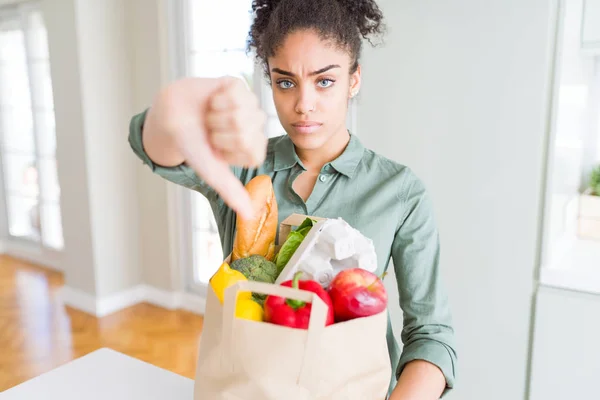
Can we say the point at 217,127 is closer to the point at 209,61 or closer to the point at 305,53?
the point at 305,53

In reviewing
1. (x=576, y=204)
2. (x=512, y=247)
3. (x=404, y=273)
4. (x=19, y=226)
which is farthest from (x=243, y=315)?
(x=19, y=226)

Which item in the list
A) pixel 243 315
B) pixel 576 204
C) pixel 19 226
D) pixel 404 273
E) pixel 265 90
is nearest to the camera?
pixel 243 315

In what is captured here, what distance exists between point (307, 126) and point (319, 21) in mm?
191

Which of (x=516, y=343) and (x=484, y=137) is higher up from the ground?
(x=484, y=137)

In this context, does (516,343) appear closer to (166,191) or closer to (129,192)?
(166,191)

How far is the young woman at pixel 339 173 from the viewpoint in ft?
3.12

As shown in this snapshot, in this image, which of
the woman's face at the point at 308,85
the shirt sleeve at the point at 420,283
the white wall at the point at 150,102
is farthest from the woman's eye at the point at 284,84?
the white wall at the point at 150,102

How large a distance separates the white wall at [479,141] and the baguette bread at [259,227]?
132 centimetres

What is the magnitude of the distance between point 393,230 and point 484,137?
108cm

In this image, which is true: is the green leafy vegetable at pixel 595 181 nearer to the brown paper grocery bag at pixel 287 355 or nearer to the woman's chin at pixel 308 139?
the woman's chin at pixel 308 139

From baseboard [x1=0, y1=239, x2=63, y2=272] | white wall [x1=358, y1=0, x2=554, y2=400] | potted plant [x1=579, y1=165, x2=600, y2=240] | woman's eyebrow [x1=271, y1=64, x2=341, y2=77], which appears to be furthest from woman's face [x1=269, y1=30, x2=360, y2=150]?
baseboard [x1=0, y1=239, x2=63, y2=272]

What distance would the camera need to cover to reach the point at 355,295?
2.08ft

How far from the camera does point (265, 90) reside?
320 centimetres

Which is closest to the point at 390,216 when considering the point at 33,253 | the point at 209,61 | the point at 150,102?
the point at 209,61
